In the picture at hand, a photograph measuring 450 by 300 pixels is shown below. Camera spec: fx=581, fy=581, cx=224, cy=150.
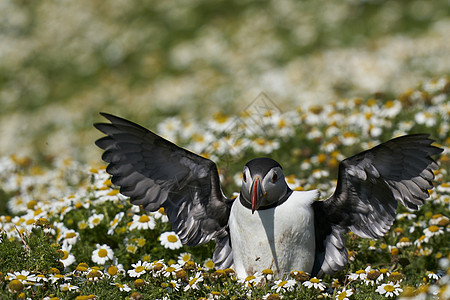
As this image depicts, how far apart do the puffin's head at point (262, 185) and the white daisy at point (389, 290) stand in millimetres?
767

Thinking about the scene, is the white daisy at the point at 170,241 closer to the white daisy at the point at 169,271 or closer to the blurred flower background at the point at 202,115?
the blurred flower background at the point at 202,115

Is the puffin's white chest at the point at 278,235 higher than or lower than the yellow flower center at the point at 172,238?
lower

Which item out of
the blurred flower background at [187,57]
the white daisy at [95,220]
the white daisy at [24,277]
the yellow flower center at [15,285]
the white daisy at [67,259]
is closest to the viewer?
the yellow flower center at [15,285]

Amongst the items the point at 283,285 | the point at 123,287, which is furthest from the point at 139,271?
the point at 283,285

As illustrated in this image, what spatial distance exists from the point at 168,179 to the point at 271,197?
66cm

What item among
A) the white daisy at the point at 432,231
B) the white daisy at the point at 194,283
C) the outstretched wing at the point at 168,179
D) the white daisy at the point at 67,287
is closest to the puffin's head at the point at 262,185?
the outstretched wing at the point at 168,179

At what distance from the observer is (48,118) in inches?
494

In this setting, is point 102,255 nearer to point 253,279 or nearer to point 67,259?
point 67,259

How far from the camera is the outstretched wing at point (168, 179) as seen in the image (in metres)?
3.40

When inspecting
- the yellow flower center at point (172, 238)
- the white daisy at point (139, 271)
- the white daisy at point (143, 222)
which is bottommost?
the white daisy at point (139, 271)

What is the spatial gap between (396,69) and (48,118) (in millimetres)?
7291

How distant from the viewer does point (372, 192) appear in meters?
3.46

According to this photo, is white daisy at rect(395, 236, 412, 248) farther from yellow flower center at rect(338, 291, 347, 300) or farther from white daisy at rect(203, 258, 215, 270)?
white daisy at rect(203, 258, 215, 270)

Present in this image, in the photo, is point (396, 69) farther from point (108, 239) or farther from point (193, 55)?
point (108, 239)
